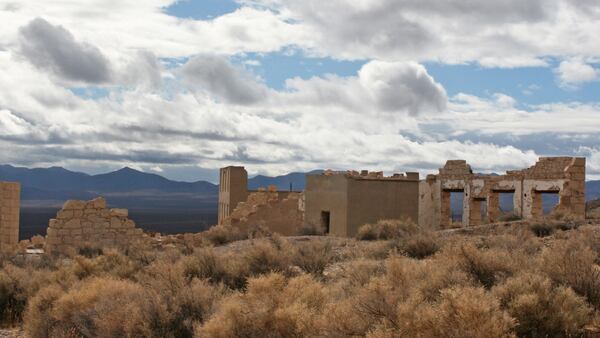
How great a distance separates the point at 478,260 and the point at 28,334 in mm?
6651

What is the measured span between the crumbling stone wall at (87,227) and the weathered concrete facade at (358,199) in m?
7.90

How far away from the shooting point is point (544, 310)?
6.96 metres

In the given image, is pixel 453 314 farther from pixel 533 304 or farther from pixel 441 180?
pixel 441 180

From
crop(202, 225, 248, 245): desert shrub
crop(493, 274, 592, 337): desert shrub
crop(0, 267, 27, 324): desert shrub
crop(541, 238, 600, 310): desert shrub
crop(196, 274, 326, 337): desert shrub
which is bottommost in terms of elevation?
crop(0, 267, 27, 324): desert shrub

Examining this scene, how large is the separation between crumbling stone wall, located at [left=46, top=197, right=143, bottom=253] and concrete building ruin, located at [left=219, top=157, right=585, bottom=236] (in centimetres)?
758

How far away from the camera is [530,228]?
66.6ft

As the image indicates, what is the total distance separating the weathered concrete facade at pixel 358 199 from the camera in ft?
96.5

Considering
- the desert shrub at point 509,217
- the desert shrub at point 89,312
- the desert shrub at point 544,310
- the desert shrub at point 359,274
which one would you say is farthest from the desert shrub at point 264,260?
the desert shrub at point 509,217

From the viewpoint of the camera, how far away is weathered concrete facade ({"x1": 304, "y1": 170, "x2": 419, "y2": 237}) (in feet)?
96.5

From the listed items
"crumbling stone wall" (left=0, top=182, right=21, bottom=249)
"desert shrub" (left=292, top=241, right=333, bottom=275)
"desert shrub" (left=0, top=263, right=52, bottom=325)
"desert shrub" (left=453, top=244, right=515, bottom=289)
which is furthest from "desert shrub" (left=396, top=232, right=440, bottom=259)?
"crumbling stone wall" (left=0, top=182, right=21, bottom=249)

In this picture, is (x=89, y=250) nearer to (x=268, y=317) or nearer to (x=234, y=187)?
(x=268, y=317)

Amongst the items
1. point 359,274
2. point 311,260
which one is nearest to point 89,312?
point 359,274

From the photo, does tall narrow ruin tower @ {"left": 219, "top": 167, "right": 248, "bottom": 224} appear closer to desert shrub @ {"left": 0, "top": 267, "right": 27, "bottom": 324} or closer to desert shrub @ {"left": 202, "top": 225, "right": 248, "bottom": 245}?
desert shrub @ {"left": 202, "top": 225, "right": 248, "bottom": 245}

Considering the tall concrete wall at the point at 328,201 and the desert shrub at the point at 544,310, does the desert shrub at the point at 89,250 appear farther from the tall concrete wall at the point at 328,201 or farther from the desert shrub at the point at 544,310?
the desert shrub at the point at 544,310
